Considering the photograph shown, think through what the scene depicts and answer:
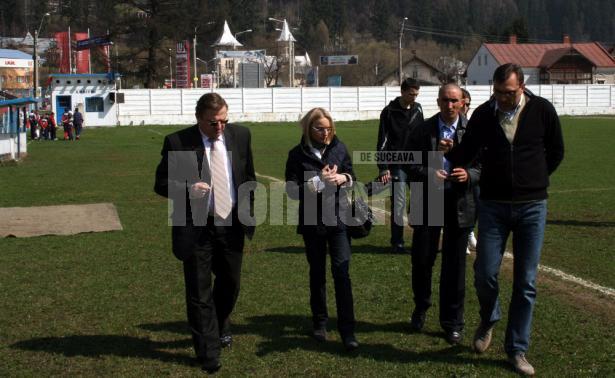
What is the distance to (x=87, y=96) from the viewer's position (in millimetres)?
50250

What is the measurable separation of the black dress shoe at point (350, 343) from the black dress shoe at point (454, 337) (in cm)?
75

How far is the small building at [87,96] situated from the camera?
4997cm

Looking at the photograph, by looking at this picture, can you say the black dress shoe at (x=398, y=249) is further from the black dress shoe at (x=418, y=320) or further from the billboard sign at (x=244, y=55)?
the billboard sign at (x=244, y=55)

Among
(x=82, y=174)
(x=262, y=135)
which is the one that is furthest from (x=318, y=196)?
(x=262, y=135)

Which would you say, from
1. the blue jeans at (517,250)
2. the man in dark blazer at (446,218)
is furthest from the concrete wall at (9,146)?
the blue jeans at (517,250)

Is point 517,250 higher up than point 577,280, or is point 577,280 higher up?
point 517,250

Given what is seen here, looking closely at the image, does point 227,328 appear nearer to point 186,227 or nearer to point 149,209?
point 186,227

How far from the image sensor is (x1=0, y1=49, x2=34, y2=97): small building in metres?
45.0

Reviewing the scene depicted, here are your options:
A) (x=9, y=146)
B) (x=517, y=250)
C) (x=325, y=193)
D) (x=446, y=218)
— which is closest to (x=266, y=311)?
(x=325, y=193)

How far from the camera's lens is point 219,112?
18.2 ft

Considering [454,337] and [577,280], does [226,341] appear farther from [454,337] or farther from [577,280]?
[577,280]

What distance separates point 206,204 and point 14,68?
44.7 metres

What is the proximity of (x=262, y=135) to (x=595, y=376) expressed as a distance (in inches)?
1303

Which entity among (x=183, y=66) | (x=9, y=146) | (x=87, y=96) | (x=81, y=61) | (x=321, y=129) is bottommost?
(x=9, y=146)
